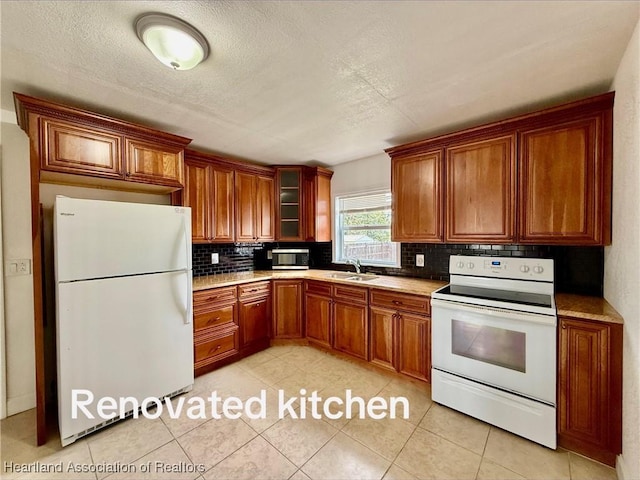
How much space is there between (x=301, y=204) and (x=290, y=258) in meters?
0.77

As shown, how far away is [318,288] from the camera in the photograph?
3189 millimetres

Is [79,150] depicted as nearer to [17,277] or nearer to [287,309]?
[17,277]

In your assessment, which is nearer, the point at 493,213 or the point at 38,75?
the point at 38,75

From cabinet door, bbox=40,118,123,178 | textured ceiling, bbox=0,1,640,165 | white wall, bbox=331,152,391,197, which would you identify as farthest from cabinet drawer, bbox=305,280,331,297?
cabinet door, bbox=40,118,123,178

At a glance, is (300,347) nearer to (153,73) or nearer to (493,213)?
(493,213)

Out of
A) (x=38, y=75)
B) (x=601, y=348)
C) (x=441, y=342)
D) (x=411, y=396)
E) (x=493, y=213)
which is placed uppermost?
(x=38, y=75)

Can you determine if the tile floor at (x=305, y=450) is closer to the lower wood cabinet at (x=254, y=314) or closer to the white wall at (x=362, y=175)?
the lower wood cabinet at (x=254, y=314)

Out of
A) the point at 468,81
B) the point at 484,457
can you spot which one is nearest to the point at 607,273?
the point at 484,457

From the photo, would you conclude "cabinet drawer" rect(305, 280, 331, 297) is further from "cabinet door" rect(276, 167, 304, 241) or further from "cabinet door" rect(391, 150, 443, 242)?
"cabinet door" rect(391, 150, 443, 242)

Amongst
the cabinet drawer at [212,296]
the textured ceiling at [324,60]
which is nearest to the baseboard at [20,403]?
the cabinet drawer at [212,296]

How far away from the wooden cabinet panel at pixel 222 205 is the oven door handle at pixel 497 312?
233 centimetres

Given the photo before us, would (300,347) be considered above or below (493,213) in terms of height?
below

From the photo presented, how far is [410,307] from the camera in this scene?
2438 mm

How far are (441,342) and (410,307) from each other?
14.9 inches
